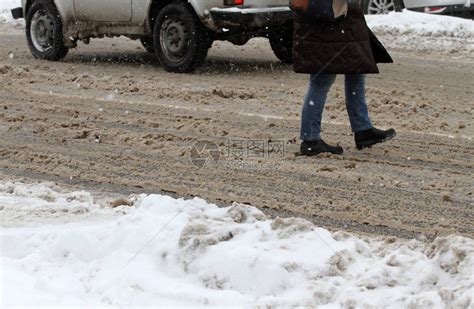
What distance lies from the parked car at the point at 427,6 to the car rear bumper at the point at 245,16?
612 cm

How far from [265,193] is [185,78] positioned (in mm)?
4951

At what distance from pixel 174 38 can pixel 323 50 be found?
4.64m

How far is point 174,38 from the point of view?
36.4 feet

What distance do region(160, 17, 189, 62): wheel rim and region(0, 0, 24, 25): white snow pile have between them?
871cm

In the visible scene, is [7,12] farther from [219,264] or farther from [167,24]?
[219,264]

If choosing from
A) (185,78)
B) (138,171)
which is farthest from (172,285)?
(185,78)

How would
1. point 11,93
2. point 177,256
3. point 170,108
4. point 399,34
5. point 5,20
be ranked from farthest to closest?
point 5,20 → point 399,34 → point 11,93 → point 170,108 → point 177,256

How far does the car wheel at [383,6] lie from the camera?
667 inches

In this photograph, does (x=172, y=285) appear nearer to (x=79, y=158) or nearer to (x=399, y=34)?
(x=79, y=158)

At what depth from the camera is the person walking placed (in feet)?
21.9

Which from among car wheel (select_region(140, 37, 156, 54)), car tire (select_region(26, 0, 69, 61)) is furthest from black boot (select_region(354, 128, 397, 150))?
car tire (select_region(26, 0, 69, 61))

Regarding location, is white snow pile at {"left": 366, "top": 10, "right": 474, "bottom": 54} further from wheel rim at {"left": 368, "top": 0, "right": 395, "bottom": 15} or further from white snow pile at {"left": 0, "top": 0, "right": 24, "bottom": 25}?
white snow pile at {"left": 0, "top": 0, "right": 24, "bottom": 25}

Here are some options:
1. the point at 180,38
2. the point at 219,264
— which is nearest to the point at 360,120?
the point at 219,264

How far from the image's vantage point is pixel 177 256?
425 centimetres
